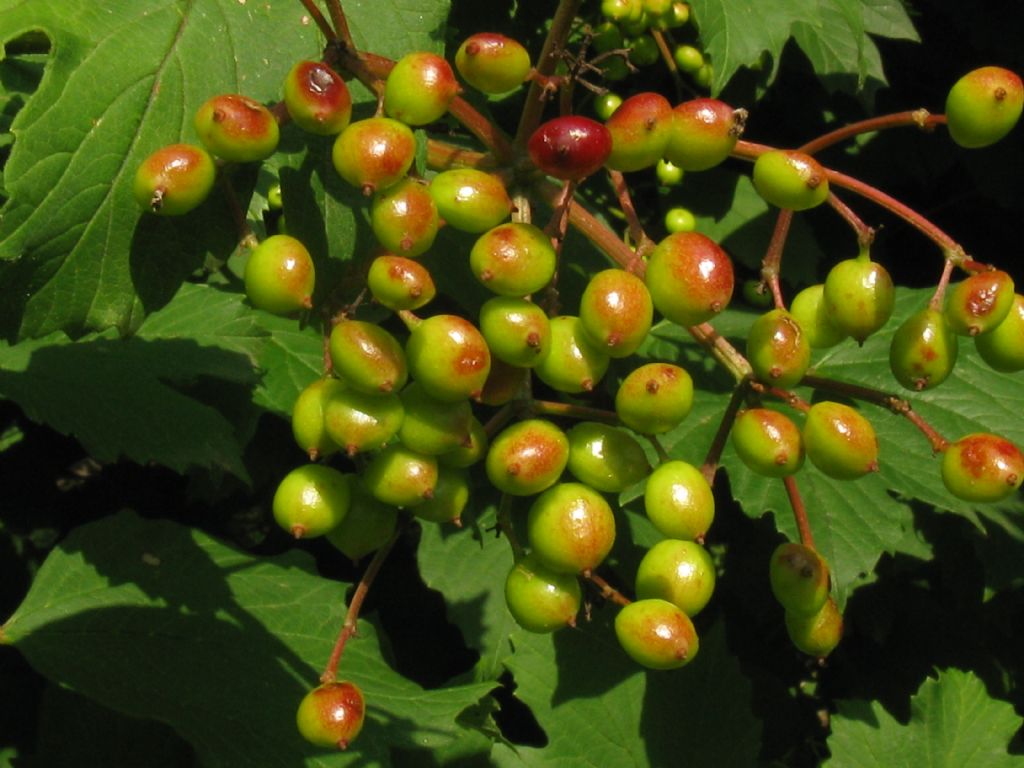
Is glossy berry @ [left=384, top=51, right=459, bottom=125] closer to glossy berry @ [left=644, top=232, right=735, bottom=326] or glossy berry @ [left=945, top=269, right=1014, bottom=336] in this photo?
glossy berry @ [left=644, top=232, right=735, bottom=326]

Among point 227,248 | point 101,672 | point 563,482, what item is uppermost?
point 227,248

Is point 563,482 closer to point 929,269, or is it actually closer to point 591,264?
point 591,264

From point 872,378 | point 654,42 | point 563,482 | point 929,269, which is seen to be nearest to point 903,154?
point 929,269

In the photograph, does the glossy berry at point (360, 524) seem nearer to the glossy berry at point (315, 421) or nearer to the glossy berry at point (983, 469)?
the glossy berry at point (315, 421)

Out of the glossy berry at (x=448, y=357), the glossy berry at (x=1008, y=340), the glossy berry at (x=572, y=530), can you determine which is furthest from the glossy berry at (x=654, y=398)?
the glossy berry at (x=1008, y=340)

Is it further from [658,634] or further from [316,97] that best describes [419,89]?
[658,634]

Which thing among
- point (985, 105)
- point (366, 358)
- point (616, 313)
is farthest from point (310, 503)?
point (985, 105)
